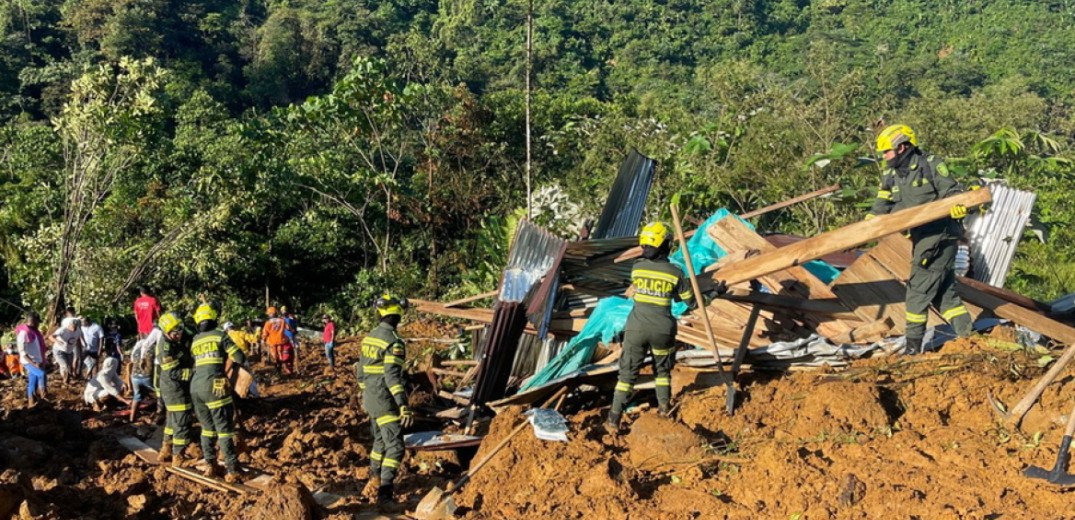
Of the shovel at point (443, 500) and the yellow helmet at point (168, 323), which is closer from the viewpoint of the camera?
the shovel at point (443, 500)

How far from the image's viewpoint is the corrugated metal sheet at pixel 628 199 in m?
10.9

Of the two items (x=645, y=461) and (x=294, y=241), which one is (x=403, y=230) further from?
(x=645, y=461)

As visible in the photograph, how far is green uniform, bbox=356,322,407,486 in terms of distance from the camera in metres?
6.63

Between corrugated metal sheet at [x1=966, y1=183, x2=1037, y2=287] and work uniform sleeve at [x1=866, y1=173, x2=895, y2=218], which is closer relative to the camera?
work uniform sleeve at [x1=866, y1=173, x2=895, y2=218]

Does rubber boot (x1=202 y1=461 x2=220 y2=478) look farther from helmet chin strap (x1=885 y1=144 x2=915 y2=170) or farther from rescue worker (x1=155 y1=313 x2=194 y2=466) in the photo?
helmet chin strap (x1=885 y1=144 x2=915 y2=170)

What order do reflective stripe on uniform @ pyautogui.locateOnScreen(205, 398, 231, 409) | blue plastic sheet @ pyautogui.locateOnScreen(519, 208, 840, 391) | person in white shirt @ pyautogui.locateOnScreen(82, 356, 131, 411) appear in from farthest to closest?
person in white shirt @ pyautogui.locateOnScreen(82, 356, 131, 411)
blue plastic sheet @ pyautogui.locateOnScreen(519, 208, 840, 391)
reflective stripe on uniform @ pyautogui.locateOnScreen(205, 398, 231, 409)

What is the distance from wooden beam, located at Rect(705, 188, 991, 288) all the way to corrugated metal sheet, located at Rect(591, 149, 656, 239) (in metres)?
3.64

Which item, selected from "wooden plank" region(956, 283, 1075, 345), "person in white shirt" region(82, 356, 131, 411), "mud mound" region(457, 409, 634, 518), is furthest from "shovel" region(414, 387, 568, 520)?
"person in white shirt" region(82, 356, 131, 411)

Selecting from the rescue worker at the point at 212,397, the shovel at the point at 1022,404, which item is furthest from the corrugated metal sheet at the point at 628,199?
the shovel at the point at 1022,404

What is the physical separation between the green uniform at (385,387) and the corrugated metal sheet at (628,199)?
4.59 meters

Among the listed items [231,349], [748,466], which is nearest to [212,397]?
[231,349]

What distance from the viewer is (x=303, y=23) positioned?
147ft

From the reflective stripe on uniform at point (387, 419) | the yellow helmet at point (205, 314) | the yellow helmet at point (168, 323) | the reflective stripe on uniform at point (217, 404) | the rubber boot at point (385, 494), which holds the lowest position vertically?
the rubber boot at point (385, 494)

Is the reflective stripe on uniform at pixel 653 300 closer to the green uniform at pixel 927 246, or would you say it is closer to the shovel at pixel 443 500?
the shovel at pixel 443 500
